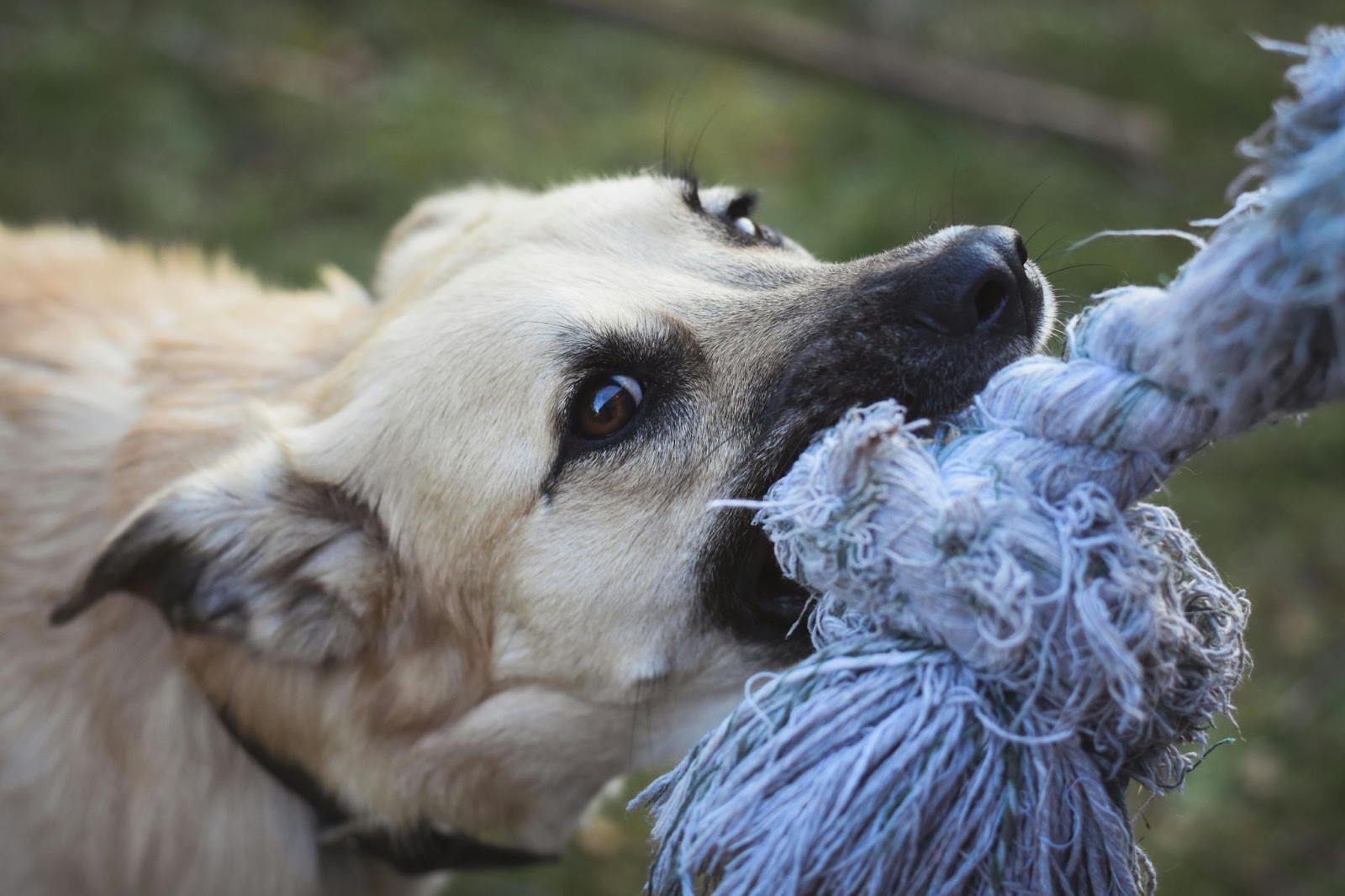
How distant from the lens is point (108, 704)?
8.31ft

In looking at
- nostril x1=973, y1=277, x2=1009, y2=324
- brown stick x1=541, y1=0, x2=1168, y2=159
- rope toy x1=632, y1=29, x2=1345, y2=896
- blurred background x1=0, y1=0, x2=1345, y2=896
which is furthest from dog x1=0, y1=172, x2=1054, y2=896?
brown stick x1=541, y1=0, x2=1168, y2=159

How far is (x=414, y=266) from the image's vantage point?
3107 mm

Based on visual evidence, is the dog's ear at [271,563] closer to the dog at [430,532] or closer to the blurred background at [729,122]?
the dog at [430,532]

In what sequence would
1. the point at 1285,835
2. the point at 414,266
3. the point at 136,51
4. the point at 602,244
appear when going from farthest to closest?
the point at 136,51 < the point at 1285,835 < the point at 414,266 < the point at 602,244

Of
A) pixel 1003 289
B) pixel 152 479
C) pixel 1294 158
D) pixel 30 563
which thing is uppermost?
pixel 1294 158

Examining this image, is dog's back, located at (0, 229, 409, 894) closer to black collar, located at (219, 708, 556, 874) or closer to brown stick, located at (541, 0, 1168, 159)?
black collar, located at (219, 708, 556, 874)

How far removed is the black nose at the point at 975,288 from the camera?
6.70 ft

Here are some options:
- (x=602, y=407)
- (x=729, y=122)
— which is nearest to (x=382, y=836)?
(x=602, y=407)

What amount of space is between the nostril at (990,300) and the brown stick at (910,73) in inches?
181

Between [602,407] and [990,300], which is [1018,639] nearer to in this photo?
[990,300]

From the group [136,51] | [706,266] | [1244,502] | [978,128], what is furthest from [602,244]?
[136,51]

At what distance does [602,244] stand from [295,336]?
38.1 inches

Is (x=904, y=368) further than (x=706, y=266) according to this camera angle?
No

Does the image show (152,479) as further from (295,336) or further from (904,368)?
(904,368)
